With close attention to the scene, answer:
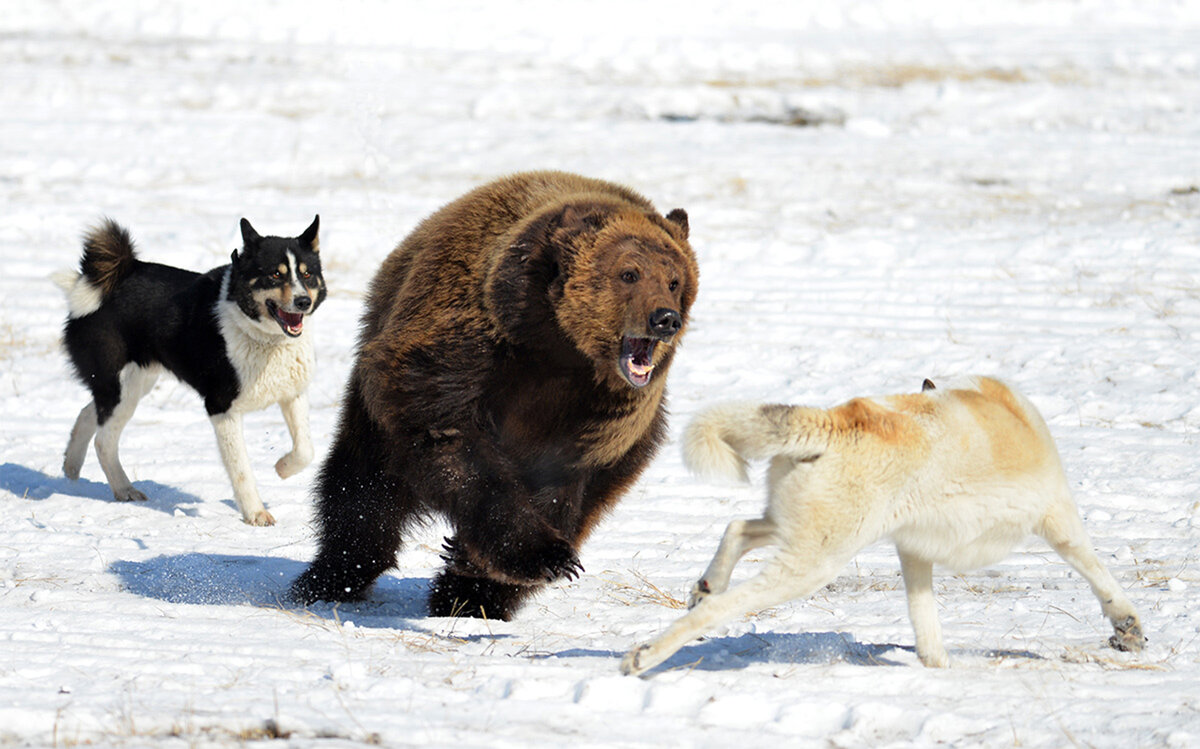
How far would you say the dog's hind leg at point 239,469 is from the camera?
7430 millimetres

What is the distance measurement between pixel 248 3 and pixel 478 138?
12092mm

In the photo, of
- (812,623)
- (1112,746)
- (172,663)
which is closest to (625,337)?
(812,623)

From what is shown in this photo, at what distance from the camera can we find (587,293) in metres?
4.98

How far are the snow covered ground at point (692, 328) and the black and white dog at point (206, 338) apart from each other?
39 centimetres

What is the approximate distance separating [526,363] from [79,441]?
4473 mm

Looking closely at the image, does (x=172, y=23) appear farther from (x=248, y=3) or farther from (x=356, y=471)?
(x=356, y=471)

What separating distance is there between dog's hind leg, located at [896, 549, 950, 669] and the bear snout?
4.20 ft

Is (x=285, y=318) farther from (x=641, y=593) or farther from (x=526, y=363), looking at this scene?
(x=641, y=593)

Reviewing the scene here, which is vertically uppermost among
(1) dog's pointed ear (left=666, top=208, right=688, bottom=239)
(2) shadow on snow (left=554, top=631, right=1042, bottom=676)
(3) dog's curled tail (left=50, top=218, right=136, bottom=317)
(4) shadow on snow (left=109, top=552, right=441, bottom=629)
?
(1) dog's pointed ear (left=666, top=208, right=688, bottom=239)

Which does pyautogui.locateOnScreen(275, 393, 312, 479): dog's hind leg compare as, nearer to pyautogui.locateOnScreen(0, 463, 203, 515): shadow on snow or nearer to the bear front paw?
pyautogui.locateOnScreen(0, 463, 203, 515): shadow on snow

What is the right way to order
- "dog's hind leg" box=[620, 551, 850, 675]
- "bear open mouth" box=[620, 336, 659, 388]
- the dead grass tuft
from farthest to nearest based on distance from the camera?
the dead grass tuft < "bear open mouth" box=[620, 336, 659, 388] < "dog's hind leg" box=[620, 551, 850, 675]

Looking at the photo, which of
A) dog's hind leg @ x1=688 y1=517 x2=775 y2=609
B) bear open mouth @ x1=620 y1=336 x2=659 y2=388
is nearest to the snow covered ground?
dog's hind leg @ x1=688 y1=517 x2=775 y2=609

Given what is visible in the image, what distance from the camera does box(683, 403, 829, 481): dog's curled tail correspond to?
12.3ft

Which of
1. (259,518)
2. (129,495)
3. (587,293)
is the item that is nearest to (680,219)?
(587,293)
